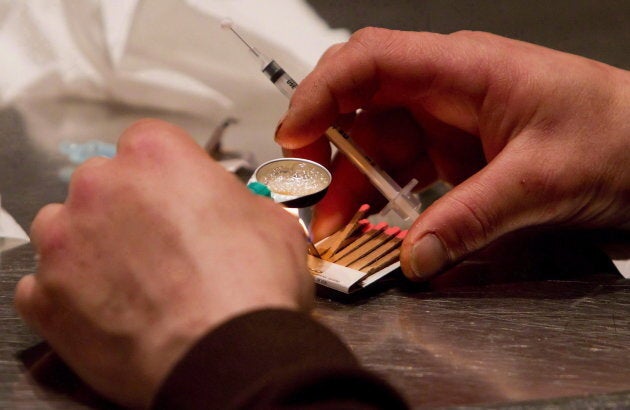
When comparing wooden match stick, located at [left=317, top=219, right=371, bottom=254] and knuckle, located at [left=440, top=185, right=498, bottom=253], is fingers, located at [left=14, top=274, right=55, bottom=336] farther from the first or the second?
knuckle, located at [left=440, top=185, right=498, bottom=253]

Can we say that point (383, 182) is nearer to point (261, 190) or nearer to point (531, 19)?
point (261, 190)

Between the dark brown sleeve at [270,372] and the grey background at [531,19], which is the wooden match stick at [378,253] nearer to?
the dark brown sleeve at [270,372]

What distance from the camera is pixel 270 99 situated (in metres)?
1.64

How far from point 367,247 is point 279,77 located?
39cm

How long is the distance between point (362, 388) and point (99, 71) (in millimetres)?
1271

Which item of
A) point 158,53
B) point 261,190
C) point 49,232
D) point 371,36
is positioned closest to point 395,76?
point 371,36

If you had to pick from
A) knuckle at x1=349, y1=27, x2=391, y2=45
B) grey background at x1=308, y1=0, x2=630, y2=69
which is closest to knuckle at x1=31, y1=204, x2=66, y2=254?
knuckle at x1=349, y1=27, x2=391, y2=45

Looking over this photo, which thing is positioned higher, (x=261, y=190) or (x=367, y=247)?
(x=261, y=190)

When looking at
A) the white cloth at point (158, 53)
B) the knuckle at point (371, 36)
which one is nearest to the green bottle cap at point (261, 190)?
the knuckle at point (371, 36)

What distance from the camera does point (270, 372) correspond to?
588 millimetres

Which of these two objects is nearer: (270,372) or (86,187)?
(270,372)

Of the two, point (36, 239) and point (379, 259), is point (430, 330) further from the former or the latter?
point (36, 239)

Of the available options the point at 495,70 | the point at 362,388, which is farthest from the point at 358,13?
the point at 362,388

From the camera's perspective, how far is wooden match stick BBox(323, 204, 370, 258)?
3.38 ft
